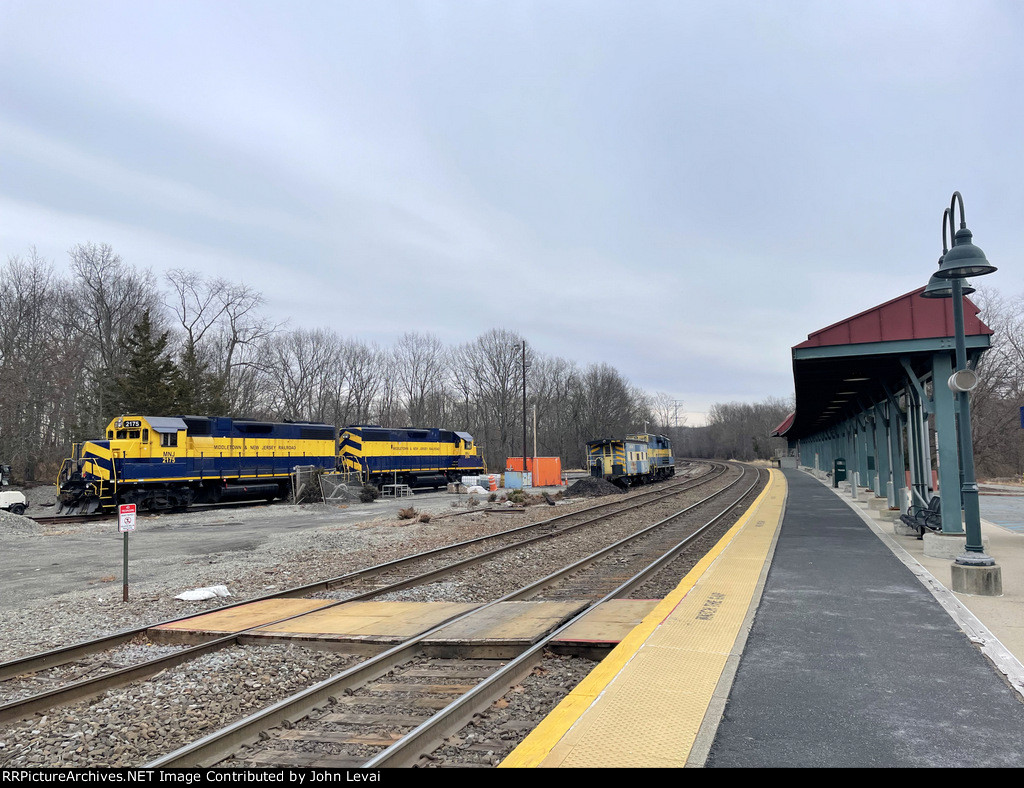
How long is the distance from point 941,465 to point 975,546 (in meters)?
2.76

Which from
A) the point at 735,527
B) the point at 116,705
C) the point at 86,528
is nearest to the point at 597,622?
the point at 116,705

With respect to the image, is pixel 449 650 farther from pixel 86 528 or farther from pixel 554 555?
pixel 86 528

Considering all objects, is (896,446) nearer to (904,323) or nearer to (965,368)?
(904,323)

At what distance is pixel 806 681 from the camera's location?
16.9 feet

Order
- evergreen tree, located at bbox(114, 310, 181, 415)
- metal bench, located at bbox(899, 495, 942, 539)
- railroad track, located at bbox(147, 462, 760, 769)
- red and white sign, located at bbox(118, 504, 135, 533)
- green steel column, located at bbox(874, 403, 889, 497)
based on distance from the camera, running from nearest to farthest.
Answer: railroad track, located at bbox(147, 462, 760, 769), red and white sign, located at bbox(118, 504, 135, 533), metal bench, located at bbox(899, 495, 942, 539), green steel column, located at bbox(874, 403, 889, 497), evergreen tree, located at bbox(114, 310, 181, 415)

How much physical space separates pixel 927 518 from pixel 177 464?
25.1 meters

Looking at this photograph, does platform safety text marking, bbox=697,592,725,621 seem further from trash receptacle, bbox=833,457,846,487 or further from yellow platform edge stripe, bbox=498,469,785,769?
trash receptacle, bbox=833,457,846,487

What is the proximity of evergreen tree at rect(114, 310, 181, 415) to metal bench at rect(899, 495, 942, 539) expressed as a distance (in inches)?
1613

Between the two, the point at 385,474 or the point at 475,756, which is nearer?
the point at 475,756

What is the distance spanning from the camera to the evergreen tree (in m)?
41.4

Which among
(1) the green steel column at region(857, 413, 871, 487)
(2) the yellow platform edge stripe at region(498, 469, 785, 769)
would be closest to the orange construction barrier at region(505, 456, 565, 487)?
(1) the green steel column at region(857, 413, 871, 487)

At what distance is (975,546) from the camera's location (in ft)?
28.0

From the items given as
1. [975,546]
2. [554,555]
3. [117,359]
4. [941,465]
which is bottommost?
[554,555]

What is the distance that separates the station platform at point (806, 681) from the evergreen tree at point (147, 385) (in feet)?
132
